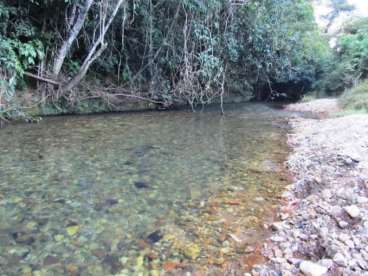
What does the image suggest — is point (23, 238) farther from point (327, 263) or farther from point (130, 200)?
point (327, 263)

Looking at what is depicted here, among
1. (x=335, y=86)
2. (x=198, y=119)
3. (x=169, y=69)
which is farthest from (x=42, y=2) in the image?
(x=335, y=86)

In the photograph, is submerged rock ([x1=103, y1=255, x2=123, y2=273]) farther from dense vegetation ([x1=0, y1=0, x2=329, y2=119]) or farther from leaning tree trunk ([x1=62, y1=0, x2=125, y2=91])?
leaning tree trunk ([x1=62, y1=0, x2=125, y2=91])

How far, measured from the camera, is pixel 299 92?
1666cm

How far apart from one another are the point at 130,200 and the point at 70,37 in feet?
17.5

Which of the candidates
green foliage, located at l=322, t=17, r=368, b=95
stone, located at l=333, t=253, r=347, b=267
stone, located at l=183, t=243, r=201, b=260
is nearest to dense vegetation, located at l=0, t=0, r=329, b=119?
green foliage, located at l=322, t=17, r=368, b=95

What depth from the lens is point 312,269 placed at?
1.90 meters

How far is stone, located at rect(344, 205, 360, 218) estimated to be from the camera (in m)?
2.43

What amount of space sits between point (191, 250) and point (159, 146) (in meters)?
2.87

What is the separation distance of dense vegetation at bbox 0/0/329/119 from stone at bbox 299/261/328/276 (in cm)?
603

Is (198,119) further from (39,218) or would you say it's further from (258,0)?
(39,218)

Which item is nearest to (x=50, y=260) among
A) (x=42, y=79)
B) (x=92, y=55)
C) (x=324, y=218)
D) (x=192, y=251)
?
(x=192, y=251)

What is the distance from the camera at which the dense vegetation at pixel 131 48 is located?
22.7ft

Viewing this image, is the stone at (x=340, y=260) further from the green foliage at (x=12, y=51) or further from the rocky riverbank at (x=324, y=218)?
the green foliage at (x=12, y=51)

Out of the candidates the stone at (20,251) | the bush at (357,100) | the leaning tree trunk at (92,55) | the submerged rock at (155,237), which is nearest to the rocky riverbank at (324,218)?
the submerged rock at (155,237)
